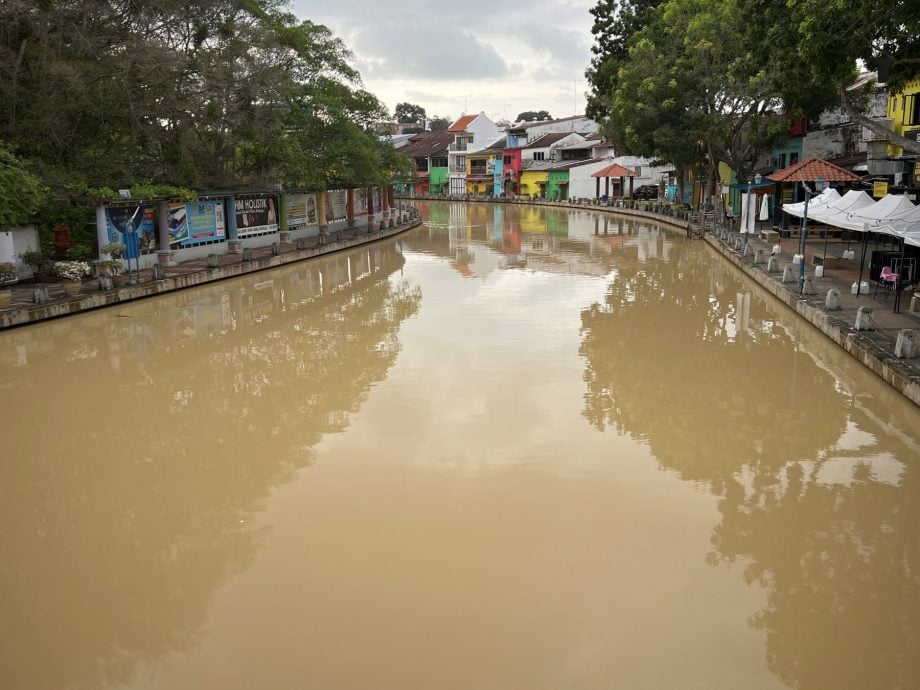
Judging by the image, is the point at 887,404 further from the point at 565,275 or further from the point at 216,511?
the point at 565,275

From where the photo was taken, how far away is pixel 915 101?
76.8 feet

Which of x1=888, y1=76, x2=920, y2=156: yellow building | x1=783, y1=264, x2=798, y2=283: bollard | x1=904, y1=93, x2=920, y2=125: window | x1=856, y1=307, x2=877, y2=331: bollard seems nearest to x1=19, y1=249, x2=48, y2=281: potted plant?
x1=783, y1=264, x2=798, y2=283: bollard

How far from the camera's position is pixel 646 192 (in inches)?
2509

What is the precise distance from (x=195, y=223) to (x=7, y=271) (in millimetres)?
7474

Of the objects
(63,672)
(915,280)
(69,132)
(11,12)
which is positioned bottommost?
(63,672)

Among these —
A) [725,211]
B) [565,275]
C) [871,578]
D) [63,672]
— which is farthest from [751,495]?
[725,211]

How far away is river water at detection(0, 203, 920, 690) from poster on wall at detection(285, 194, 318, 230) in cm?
1686

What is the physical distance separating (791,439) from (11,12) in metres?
19.8

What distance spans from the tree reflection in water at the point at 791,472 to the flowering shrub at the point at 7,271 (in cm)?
1408

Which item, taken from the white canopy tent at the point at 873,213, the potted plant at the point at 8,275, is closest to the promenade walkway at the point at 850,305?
the white canopy tent at the point at 873,213

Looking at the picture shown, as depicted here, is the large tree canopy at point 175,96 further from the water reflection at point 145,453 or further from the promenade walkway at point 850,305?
the promenade walkway at point 850,305

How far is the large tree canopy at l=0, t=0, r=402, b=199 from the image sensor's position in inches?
811

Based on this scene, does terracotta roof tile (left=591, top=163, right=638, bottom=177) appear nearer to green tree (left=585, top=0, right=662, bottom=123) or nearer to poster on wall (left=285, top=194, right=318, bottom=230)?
green tree (left=585, top=0, right=662, bottom=123)

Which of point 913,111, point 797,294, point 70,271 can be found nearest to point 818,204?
point 913,111
